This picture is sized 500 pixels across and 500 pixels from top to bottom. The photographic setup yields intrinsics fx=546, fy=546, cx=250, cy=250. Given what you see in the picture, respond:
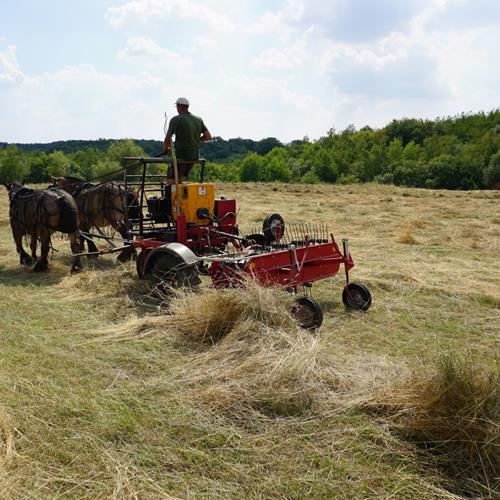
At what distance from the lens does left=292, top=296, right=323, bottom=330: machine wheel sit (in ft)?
18.3

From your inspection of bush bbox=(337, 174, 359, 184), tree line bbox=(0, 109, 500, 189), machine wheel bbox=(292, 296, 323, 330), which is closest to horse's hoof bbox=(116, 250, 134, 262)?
machine wheel bbox=(292, 296, 323, 330)

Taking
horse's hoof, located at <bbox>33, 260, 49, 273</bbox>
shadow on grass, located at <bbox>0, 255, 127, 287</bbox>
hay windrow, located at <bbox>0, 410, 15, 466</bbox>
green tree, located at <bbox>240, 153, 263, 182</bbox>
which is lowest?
hay windrow, located at <bbox>0, 410, 15, 466</bbox>

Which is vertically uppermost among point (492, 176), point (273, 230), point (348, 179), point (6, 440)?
point (492, 176)

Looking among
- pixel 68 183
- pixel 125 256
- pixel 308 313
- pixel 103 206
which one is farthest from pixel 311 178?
pixel 308 313

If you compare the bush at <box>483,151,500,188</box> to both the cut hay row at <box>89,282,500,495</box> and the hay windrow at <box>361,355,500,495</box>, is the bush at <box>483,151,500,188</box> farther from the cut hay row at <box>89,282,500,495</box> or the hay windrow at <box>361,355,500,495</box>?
the hay windrow at <box>361,355,500,495</box>

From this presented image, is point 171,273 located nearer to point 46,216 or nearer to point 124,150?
point 46,216

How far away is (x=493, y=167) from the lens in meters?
47.3

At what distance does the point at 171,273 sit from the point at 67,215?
3.23 metres

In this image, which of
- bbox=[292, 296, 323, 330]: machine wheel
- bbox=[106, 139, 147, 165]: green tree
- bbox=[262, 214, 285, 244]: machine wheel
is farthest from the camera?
bbox=[106, 139, 147, 165]: green tree

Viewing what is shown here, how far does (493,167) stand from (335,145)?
33201 millimetres

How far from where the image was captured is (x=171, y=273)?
674 centimetres

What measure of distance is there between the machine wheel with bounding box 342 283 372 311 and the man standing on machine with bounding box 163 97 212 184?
9.69 feet

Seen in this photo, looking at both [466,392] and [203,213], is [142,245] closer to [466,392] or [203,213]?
[203,213]

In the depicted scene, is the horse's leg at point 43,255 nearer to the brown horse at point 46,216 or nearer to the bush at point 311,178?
the brown horse at point 46,216
